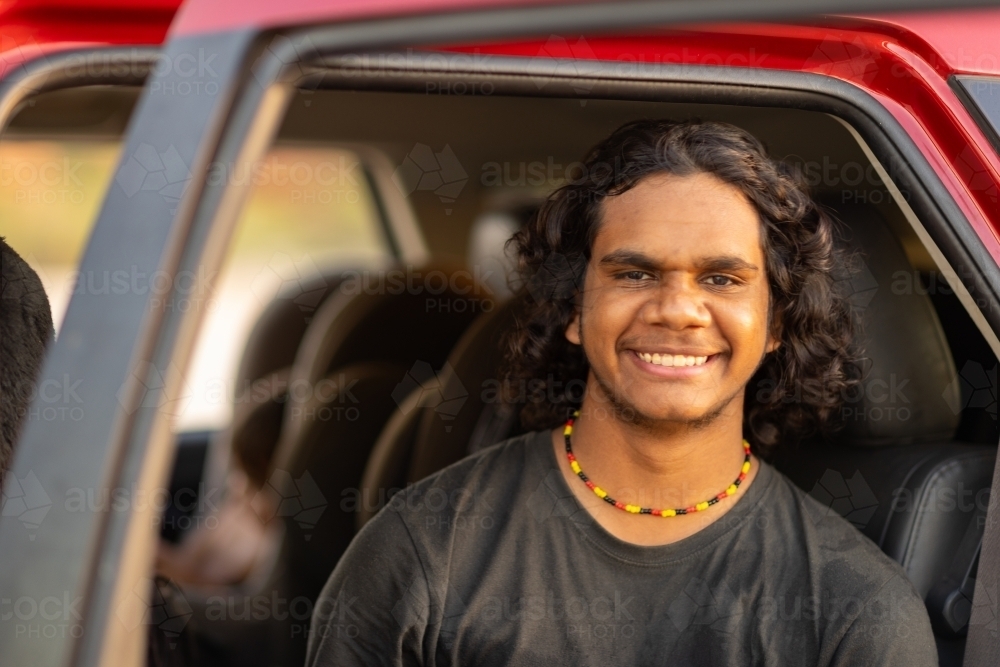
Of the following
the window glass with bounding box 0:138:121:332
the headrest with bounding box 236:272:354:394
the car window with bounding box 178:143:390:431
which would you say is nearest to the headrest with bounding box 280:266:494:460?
the car window with bounding box 178:143:390:431

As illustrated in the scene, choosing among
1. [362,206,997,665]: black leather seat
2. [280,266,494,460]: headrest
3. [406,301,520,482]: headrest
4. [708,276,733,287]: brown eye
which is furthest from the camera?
[280,266,494,460]: headrest

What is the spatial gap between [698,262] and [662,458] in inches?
13.0

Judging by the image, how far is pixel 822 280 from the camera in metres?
1.82

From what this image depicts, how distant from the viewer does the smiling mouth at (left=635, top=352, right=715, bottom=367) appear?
158 centimetres

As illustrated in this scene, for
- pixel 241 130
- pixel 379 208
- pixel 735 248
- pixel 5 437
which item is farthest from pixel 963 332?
pixel 379 208

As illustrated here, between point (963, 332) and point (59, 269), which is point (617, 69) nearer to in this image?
point (963, 332)

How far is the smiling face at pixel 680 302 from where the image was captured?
1.57 meters

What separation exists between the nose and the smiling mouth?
0.05m

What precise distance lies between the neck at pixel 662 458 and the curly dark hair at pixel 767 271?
23 centimetres

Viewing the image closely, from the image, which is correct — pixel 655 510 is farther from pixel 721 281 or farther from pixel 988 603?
pixel 988 603

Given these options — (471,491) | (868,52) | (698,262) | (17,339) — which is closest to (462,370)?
(471,491)

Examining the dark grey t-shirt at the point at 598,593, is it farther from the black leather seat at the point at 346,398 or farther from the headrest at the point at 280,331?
the headrest at the point at 280,331

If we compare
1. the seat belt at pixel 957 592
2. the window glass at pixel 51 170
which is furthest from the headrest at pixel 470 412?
the window glass at pixel 51 170

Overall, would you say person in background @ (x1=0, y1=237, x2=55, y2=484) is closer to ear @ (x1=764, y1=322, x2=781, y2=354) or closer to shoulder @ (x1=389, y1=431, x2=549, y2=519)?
shoulder @ (x1=389, y1=431, x2=549, y2=519)
